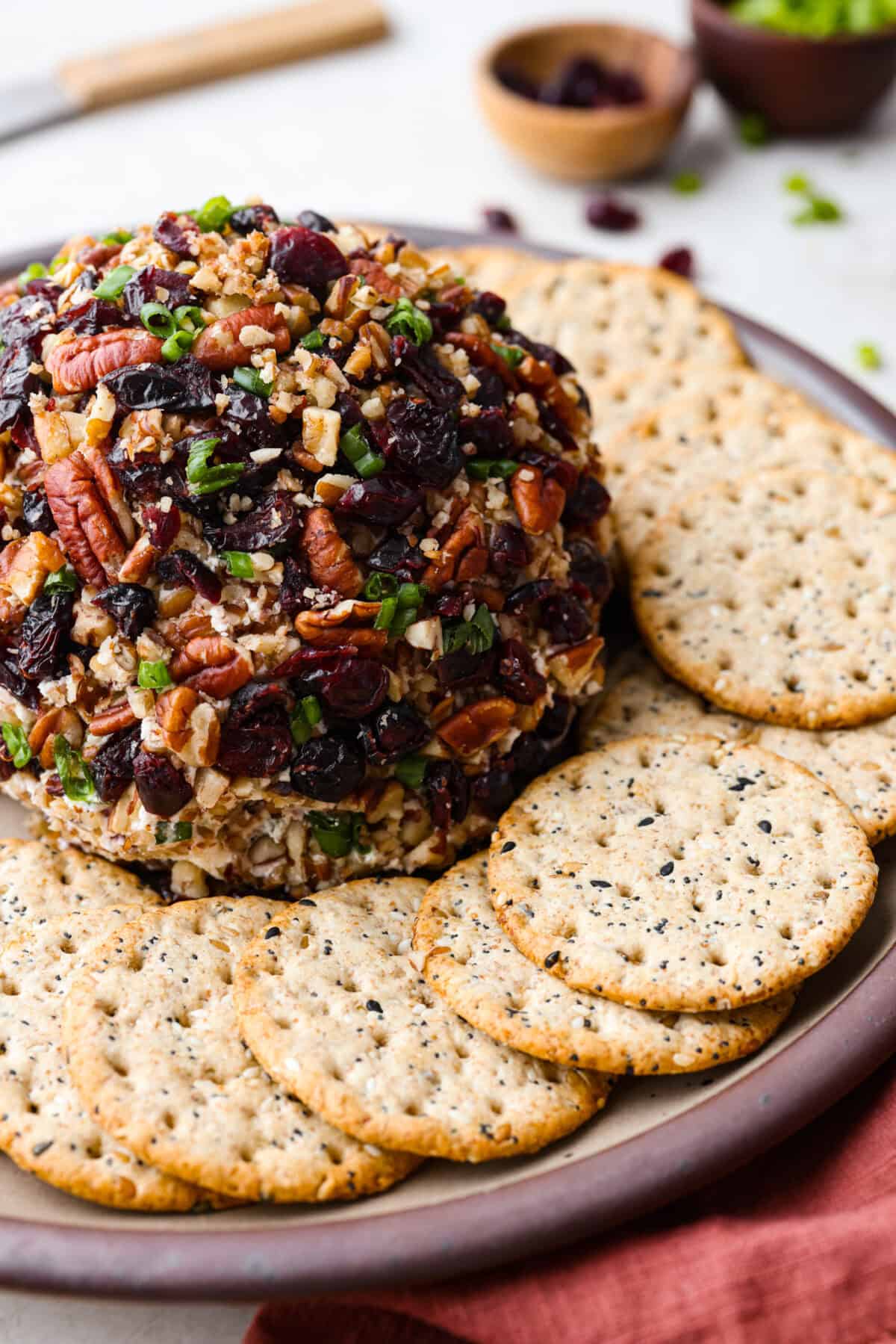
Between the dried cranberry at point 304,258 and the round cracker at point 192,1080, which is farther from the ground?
the dried cranberry at point 304,258

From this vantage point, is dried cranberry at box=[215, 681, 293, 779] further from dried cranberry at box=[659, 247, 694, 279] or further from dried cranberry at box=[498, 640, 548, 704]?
dried cranberry at box=[659, 247, 694, 279]

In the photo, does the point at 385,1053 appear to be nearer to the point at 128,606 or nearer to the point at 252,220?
the point at 128,606

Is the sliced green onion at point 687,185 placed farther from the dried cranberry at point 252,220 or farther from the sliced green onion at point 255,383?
the sliced green onion at point 255,383

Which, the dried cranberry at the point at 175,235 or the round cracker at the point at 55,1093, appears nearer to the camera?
the round cracker at the point at 55,1093

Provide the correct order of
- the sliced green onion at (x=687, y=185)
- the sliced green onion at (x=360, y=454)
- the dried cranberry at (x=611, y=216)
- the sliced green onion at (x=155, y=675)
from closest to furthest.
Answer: the sliced green onion at (x=155, y=675) < the sliced green onion at (x=360, y=454) < the dried cranberry at (x=611, y=216) < the sliced green onion at (x=687, y=185)

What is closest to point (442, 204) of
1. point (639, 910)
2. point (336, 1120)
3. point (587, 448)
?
point (587, 448)

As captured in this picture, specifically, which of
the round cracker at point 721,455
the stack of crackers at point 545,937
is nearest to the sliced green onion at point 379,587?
the stack of crackers at point 545,937

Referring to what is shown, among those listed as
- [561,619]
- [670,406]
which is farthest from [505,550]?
[670,406]
